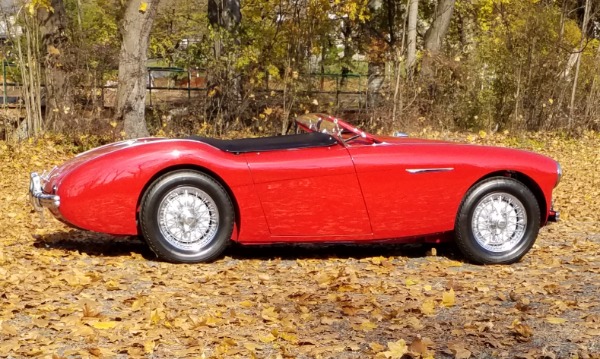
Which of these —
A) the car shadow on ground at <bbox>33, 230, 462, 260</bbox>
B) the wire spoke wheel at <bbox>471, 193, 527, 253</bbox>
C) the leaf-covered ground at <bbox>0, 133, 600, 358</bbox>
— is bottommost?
the car shadow on ground at <bbox>33, 230, 462, 260</bbox>

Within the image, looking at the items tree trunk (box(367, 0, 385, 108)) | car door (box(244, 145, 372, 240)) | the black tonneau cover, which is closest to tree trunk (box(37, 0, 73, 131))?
tree trunk (box(367, 0, 385, 108))

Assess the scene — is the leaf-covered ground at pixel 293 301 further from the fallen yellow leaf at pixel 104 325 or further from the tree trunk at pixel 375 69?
the tree trunk at pixel 375 69

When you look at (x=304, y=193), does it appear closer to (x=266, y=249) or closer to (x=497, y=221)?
(x=266, y=249)

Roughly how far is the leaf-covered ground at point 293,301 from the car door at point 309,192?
0.31 m

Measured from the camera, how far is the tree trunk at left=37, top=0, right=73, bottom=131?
16141 mm

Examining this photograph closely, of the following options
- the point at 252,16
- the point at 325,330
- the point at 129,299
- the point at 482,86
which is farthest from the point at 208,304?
the point at 252,16

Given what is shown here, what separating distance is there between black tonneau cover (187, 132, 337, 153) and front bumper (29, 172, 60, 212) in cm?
119

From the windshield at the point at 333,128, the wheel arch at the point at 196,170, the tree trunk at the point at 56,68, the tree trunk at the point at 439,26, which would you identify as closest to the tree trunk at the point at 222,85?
the tree trunk at the point at 56,68

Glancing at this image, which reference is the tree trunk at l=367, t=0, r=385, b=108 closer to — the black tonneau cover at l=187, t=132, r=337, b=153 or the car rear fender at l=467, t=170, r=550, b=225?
the car rear fender at l=467, t=170, r=550, b=225

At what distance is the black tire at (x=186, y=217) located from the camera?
698 cm

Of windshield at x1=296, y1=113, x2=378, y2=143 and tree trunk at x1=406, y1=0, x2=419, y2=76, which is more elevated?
tree trunk at x1=406, y1=0, x2=419, y2=76

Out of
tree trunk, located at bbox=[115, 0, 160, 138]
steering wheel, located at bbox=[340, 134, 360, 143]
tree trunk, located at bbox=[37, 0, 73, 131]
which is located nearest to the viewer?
steering wheel, located at bbox=[340, 134, 360, 143]

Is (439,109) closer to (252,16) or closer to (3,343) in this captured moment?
(252,16)

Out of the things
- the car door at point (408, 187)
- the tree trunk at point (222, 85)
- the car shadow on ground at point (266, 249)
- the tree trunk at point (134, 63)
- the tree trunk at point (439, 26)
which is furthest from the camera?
the tree trunk at point (439, 26)
